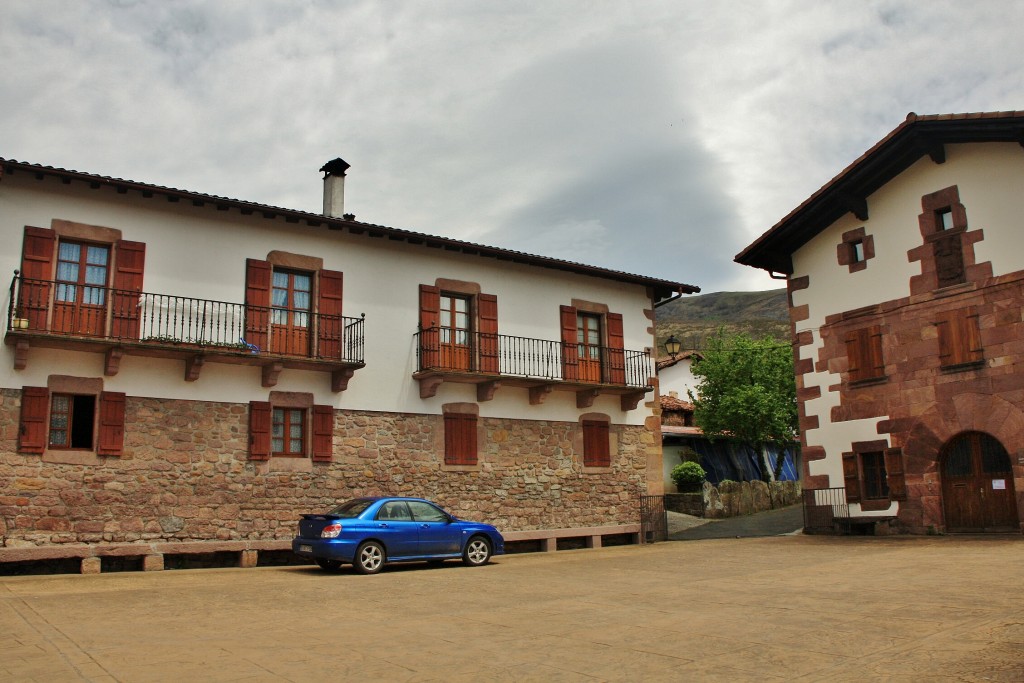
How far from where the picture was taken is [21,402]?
14773 millimetres

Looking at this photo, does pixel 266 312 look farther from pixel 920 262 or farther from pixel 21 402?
pixel 920 262

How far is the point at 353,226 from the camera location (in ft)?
60.5

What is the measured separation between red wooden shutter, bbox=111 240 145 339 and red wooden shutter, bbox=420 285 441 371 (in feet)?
19.5

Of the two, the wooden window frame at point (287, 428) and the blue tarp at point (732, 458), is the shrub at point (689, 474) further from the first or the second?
the wooden window frame at point (287, 428)

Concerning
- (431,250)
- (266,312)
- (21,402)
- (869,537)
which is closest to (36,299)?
(21,402)

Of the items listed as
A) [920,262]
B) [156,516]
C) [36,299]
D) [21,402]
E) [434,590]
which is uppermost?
[920,262]

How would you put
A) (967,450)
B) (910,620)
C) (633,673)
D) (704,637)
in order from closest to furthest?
(633,673) → (704,637) → (910,620) → (967,450)

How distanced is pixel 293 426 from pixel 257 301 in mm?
2620

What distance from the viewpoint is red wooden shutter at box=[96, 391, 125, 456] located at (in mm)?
15367

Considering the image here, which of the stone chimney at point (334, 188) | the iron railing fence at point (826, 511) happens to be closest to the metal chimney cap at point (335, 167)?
the stone chimney at point (334, 188)

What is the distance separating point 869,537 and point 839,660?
14350 mm

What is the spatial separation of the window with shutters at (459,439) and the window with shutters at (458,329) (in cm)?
114

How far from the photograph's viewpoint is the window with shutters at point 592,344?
21703 millimetres

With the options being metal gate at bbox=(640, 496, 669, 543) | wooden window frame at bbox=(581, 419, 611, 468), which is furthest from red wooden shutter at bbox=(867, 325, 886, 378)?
wooden window frame at bbox=(581, 419, 611, 468)
